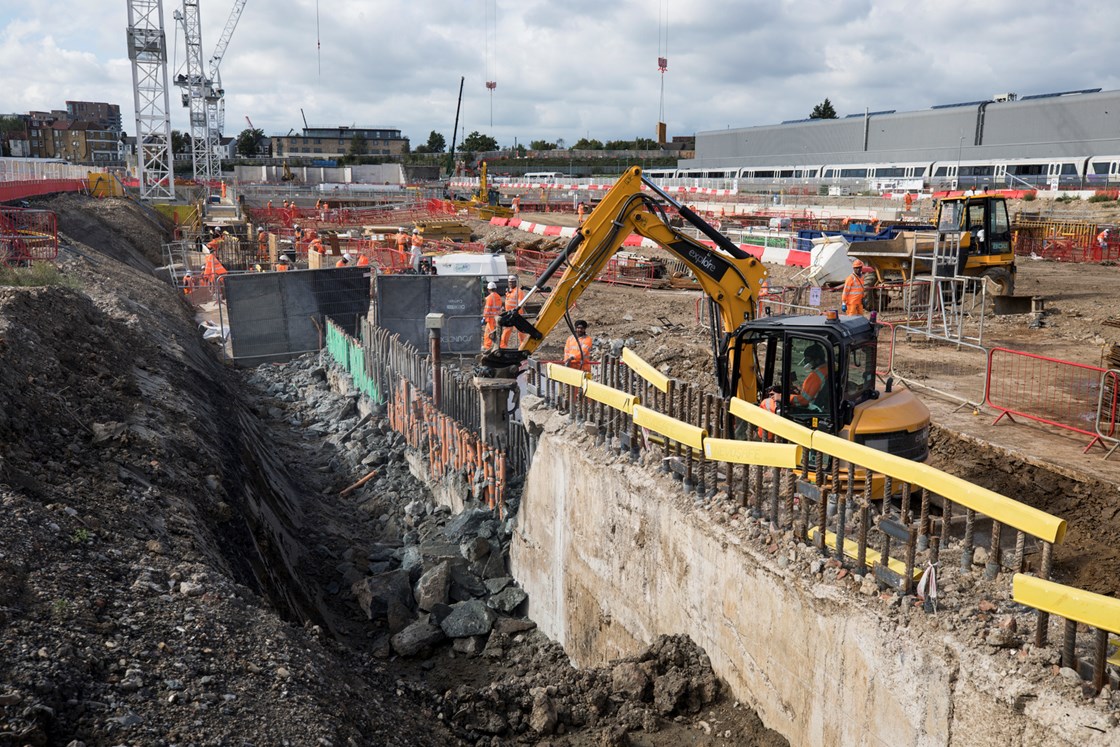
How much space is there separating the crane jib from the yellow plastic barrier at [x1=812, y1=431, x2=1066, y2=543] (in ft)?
13.9

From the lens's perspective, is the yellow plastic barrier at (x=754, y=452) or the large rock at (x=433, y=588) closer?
the yellow plastic barrier at (x=754, y=452)

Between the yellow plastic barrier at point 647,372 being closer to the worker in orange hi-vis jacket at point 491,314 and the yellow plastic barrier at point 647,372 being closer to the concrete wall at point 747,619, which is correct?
the concrete wall at point 747,619

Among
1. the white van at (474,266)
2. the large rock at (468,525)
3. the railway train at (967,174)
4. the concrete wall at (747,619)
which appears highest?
the railway train at (967,174)

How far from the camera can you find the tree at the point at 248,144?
452 ft

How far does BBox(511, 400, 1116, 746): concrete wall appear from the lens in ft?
16.5

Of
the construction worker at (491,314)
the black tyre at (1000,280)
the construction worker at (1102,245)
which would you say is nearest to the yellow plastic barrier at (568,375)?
the construction worker at (491,314)

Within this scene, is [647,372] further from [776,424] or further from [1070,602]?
[1070,602]

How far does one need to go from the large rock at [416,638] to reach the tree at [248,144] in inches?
5502

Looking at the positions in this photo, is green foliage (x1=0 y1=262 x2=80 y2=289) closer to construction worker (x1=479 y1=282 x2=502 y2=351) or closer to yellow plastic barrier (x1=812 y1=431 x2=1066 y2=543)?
construction worker (x1=479 y1=282 x2=502 y2=351)

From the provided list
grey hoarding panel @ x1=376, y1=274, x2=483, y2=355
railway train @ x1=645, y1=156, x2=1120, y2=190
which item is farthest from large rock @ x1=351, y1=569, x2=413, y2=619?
railway train @ x1=645, y1=156, x2=1120, y2=190

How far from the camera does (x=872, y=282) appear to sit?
23.3 meters

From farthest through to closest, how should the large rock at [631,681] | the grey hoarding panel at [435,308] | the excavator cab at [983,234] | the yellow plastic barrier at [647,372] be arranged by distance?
the excavator cab at [983,234] < the grey hoarding panel at [435,308] < the yellow plastic barrier at [647,372] < the large rock at [631,681]

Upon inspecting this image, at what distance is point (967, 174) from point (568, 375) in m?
59.3

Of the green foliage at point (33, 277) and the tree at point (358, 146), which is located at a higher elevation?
the tree at point (358, 146)
